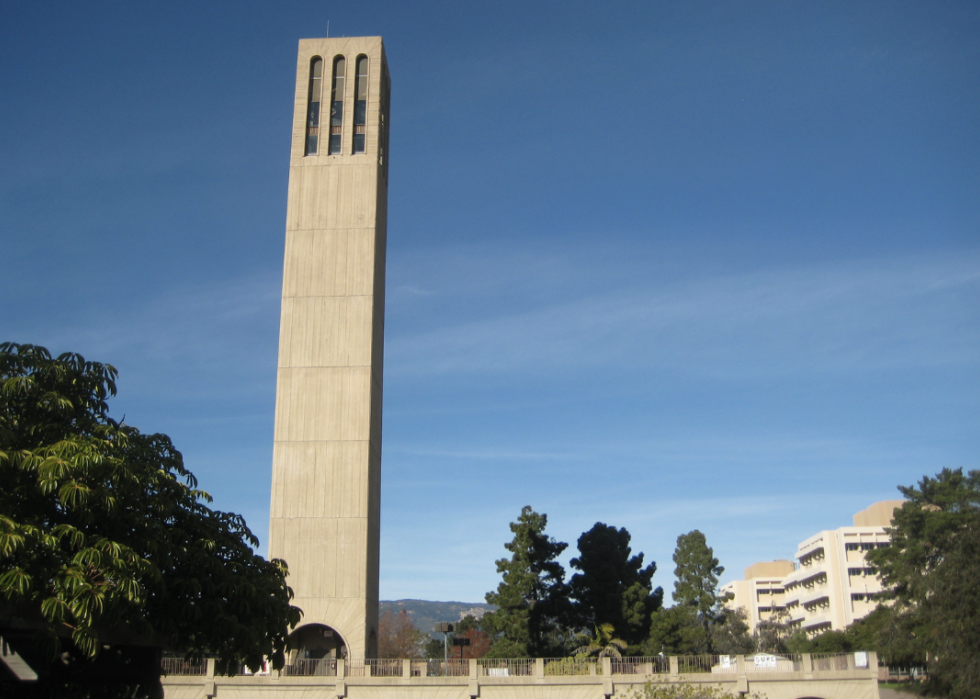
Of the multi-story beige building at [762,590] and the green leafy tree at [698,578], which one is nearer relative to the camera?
the green leafy tree at [698,578]

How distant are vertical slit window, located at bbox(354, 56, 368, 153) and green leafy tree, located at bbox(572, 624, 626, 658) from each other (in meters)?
27.2

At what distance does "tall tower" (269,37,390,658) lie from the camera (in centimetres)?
3716

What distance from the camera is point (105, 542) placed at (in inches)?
521

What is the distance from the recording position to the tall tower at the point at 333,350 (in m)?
37.2

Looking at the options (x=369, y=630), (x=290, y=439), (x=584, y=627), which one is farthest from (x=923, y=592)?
(x=290, y=439)

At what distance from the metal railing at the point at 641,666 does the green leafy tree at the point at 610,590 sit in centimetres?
1181

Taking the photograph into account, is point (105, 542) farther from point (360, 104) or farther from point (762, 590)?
point (762, 590)

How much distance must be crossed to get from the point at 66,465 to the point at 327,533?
25.4 meters

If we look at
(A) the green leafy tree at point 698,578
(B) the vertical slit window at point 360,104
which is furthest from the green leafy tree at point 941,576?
(B) the vertical slit window at point 360,104

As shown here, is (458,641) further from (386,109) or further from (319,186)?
(386,109)

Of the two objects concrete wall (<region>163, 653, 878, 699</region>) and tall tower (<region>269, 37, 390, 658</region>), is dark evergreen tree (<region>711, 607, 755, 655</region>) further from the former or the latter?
tall tower (<region>269, 37, 390, 658</region>)

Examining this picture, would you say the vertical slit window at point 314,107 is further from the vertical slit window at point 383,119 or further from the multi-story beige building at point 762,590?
the multi-story beige building at point 762,590

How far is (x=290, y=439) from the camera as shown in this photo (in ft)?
129

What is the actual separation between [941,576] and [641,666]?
12.7m
